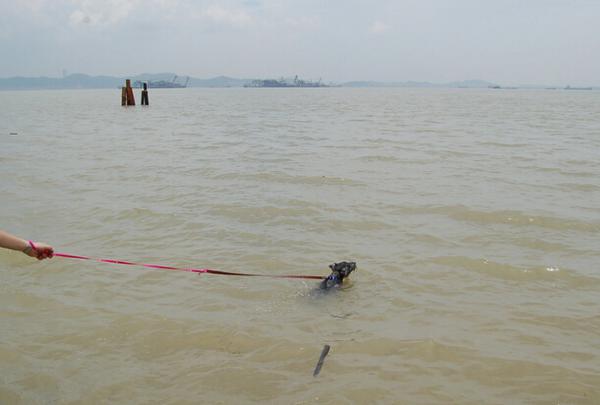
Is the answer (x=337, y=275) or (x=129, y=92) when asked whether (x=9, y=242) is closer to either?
(x=337, y=275)

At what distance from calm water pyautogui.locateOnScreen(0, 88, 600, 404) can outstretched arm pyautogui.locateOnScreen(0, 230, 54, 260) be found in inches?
50.0

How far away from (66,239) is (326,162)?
28.8 feet

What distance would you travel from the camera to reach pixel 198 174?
13.8m

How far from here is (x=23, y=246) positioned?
353 centimetres

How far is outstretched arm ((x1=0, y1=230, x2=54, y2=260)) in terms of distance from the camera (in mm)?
3356

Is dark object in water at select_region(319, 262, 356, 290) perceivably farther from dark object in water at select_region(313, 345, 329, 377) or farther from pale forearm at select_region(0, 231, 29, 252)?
pale forearm at select_region(0, 231, 29, 252)

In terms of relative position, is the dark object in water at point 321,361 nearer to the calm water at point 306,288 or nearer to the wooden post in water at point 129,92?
the calm water at point 306,288

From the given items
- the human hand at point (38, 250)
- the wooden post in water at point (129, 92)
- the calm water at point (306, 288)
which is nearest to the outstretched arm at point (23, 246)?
the human hand at point (38, 250)

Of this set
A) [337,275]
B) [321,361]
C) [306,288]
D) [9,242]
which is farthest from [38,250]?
[337,275]

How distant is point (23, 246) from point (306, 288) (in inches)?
142

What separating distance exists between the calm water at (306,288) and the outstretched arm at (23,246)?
1270 mm

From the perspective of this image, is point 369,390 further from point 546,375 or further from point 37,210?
point 37,210

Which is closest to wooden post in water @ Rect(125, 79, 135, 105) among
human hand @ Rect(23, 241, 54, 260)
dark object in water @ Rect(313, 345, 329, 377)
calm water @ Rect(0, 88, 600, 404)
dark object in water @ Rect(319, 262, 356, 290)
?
calm water @ Rect(0, 88, 600, 404)

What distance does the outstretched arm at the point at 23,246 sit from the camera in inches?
132
